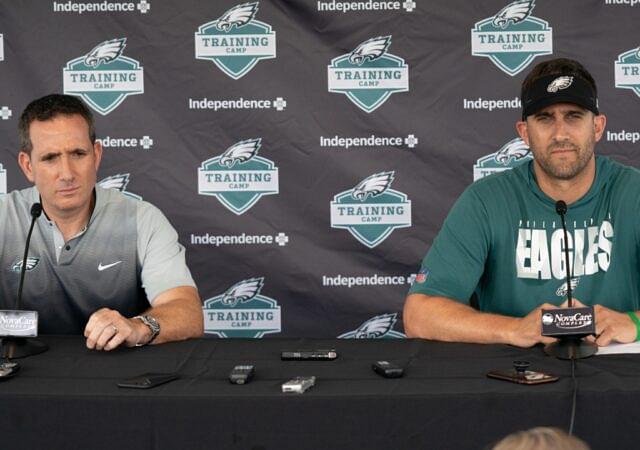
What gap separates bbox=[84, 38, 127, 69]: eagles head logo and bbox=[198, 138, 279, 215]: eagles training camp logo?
647 millimetres

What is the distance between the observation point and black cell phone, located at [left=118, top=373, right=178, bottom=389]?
5.33ft

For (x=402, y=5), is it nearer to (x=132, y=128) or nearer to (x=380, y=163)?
(x=380, y=163)

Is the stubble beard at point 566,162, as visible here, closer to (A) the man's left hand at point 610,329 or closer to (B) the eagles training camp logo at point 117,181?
(A) the man's left hand at point 610,329

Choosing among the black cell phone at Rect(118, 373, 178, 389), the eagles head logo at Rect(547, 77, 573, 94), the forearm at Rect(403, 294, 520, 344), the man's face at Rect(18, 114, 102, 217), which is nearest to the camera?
the black cell phone at Rect(118, 373, 178, 389)

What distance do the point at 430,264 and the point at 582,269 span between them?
0.44m

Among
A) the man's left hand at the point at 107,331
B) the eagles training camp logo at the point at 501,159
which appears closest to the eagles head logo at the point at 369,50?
the eagles training camp logo at the point at 501,159

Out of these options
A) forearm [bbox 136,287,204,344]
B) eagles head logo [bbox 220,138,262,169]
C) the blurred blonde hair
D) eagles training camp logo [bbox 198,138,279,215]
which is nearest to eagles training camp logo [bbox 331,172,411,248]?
eagles training camp logo [bbox 198,138,279,215]

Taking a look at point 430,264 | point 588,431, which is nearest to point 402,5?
point 430,264

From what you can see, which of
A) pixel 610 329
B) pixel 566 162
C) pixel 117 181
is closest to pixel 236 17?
pixel 117 181

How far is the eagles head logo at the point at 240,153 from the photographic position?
3.76 metres

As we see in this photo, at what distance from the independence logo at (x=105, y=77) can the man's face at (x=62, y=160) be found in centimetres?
128

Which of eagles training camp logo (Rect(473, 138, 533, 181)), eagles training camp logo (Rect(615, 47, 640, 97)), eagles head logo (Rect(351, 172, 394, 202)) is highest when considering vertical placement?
eagles training camp logo (Rect(615, 47, 640, 97))

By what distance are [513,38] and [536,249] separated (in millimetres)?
1687

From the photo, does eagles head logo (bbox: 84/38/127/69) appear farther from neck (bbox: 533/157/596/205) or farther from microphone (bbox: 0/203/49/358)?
neck (bbox: 533/157/596/205)
